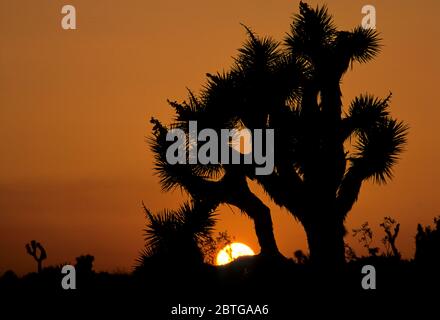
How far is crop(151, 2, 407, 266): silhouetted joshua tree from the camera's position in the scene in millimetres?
13609

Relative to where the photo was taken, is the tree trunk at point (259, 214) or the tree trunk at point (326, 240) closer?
the tree trunk at point (326, 240)

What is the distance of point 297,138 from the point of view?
13.8m

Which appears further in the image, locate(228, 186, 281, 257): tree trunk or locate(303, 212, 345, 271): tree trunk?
locate(228, 186, 281, 257): tree trunk

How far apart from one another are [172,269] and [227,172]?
6.38 feet

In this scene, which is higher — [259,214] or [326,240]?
[259,214]

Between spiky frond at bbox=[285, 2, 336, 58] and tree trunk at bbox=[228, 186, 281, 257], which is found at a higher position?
spiky frond at bbox=[285, 2, 336, 58]

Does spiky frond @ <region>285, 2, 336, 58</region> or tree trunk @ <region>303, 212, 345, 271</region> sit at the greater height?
spiky frond @ <region>285, 2, 336, 58</region>

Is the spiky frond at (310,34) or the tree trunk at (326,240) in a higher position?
the spiky frond at (310,34)

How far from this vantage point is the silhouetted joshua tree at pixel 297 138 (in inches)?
536

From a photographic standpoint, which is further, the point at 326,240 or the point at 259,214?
the point at 259,214

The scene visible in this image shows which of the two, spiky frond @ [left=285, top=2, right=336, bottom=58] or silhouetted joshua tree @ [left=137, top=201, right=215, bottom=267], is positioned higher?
spiky frond @ [left=285, top=2, right=336, bottom=58]
